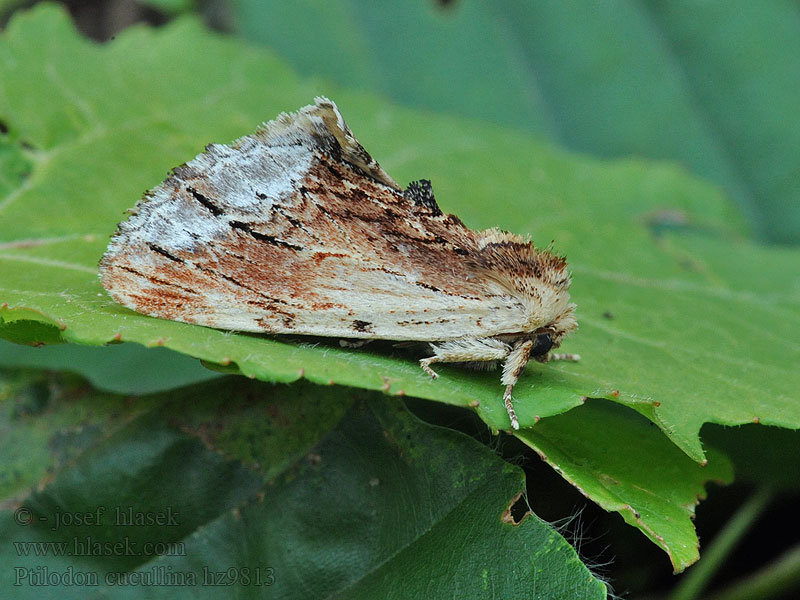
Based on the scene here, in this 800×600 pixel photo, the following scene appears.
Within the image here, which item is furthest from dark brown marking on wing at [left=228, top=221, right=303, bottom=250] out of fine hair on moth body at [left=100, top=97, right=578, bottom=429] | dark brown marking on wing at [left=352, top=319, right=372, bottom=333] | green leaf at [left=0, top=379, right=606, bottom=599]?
green leaf at [left=0, top=379, right=606, bottom=599]

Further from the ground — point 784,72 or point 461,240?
point 784,72

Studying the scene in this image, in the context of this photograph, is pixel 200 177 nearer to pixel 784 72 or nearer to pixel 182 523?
pixel 182 523

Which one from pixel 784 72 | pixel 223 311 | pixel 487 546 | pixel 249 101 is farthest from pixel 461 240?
pixel 784 72

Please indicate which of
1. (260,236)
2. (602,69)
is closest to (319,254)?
(260,236)

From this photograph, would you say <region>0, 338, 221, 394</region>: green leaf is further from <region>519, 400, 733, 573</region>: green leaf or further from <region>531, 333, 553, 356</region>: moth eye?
<region>519, 400, 733, 573</region>: green leaf

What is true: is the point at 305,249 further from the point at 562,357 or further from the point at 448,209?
the point at 448,209
